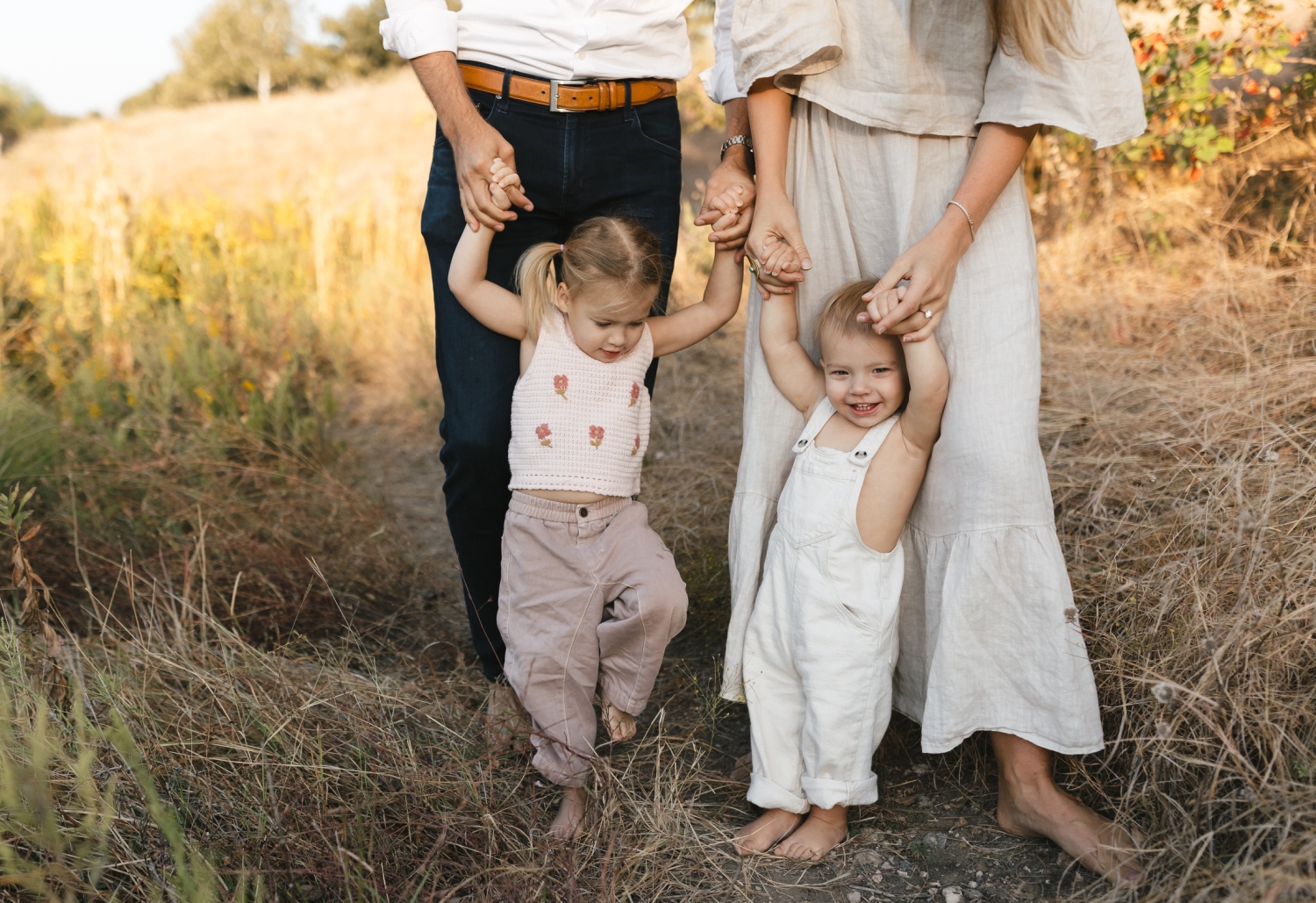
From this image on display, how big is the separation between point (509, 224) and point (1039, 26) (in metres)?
1.18

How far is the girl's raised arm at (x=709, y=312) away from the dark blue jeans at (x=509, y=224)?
0.16 m

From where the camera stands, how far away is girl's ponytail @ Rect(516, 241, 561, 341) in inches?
85.7

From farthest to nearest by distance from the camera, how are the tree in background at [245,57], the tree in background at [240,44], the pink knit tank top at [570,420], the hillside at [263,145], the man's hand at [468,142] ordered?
the tree in background at [240,44], the tree in background at [245,57], the hillside at [263,145], the pink knit tank top at [570,420], the man's hand at [468,142]

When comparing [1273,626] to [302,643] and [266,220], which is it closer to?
[302,643]

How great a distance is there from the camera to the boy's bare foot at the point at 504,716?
218 cm

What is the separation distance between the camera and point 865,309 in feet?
6.41

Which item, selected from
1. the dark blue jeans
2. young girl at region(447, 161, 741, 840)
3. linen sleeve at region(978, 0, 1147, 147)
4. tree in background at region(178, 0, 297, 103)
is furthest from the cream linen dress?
tree in background at region(178, 0, 297, 103)

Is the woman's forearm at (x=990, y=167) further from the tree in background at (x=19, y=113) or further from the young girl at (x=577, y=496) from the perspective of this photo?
the tree in background at (x=19, y=113)

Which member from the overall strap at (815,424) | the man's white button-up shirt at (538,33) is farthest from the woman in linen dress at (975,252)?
the man's white button-up shirt at (538,33)

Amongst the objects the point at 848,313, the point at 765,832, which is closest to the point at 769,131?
the point at 848,313

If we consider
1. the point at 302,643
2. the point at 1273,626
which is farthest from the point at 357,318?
the point at 1273,626

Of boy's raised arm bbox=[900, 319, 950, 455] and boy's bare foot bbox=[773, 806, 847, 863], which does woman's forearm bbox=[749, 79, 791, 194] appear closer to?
boy's raised arm bbox=[900, 319, 950, 455]

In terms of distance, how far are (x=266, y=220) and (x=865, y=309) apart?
6038mm

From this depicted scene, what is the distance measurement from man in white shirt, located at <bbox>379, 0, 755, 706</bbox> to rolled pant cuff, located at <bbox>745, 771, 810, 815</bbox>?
79 centimetres
